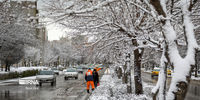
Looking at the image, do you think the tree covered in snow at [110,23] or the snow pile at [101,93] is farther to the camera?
the snow pile at [101,93]

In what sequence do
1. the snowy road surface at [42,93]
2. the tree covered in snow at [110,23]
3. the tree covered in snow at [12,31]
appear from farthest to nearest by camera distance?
1. the tree covered in snow at [12,31]
2. the snowy road surface at [42,93]
3. the tree covered in snow at [110,23]

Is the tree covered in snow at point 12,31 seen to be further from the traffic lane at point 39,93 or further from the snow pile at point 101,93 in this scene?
the snow pile at point 101,93

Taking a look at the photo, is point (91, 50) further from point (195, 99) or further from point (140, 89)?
point (195, 99)

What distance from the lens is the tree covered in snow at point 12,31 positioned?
25.0 meters

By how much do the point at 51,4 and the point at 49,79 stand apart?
1563 cm

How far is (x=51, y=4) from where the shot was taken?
8586 mm

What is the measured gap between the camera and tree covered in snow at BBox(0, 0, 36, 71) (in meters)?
25.0

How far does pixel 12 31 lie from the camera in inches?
1067

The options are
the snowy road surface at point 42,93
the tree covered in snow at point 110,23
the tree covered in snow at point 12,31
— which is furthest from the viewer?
the tree covered in snow at point 12,31

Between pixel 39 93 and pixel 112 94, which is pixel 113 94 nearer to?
pixel 112 94

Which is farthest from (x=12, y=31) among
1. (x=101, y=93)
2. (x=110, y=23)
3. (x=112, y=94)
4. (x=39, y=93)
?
(x=110, y=23)

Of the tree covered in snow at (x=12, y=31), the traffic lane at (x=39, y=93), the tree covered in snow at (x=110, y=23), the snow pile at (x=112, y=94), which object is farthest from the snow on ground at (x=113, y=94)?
the tree covered in snow at (x=12, y=31)

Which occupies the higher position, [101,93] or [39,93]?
[101,93]

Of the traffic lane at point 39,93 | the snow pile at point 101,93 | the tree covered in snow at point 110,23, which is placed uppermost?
the tree covered in snow at point 110,23
